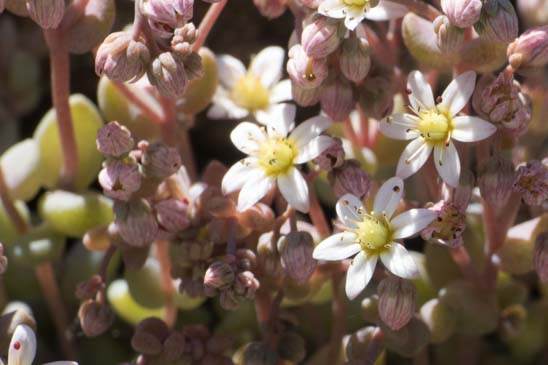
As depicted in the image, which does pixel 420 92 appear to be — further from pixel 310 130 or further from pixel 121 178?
pixel 121 178

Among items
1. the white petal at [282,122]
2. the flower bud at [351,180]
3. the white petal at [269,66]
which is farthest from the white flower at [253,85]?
the flower bud at [351,180]

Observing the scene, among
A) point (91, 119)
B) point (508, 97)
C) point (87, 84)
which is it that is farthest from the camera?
point (87, 84)

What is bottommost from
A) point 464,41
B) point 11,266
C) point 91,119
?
point 11,266

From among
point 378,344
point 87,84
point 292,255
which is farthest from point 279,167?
point 87,84

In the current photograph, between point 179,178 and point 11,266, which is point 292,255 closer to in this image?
point 179,178

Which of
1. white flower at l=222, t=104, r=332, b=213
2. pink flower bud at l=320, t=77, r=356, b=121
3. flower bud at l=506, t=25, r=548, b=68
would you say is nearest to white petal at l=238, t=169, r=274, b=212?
white flower at l=222, t=104, r=332, b=213

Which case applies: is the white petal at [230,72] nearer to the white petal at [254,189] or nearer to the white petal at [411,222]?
the white petal at [254,189]

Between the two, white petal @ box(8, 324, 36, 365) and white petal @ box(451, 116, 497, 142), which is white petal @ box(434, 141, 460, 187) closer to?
white petal @ box(451, 116, 497, 142)

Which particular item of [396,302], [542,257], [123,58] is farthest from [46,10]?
[542,257]
